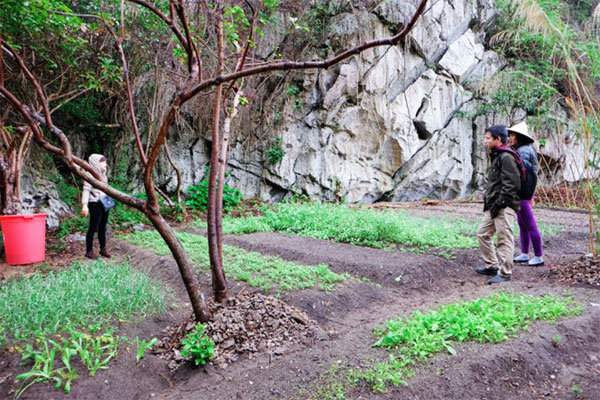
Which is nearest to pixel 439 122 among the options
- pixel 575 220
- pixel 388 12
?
pixel 388 12

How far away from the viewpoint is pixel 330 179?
12102mm

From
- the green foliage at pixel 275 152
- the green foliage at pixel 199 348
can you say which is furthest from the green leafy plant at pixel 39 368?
the green foliage at pixel 275 152

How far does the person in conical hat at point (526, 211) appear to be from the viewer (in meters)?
4.74

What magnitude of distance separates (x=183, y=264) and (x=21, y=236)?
11.7 ft

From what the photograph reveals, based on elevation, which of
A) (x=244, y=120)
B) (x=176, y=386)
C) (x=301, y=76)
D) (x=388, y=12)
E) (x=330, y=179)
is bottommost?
(x=176, y=386)

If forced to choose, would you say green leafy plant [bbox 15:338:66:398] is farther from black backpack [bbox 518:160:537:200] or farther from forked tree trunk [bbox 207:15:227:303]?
black backpack [bbox 518:160:537:200]

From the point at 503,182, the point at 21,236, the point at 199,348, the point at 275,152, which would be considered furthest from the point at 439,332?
the point at 275,152

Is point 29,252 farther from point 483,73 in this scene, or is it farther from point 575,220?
point 483,73

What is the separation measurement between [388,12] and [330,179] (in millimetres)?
5486

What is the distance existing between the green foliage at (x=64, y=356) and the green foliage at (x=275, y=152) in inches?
354

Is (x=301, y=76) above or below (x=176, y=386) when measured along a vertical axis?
above

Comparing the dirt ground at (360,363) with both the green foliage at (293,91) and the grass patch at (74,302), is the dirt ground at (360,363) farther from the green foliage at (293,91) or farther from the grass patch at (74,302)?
the green foliage at (293,91)

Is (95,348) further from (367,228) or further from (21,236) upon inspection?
(367,228)

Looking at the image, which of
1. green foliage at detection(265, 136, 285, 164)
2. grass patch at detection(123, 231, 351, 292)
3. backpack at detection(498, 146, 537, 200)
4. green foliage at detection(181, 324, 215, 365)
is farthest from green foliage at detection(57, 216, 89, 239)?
backpack at detection(498, 146, 537, 200)
